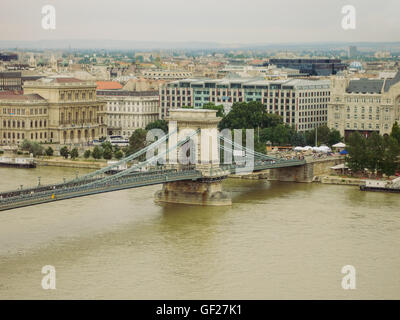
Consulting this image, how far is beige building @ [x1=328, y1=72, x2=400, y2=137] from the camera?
4772 cm

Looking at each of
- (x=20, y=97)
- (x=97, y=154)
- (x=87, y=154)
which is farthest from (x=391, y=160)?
(x=20, y=97)

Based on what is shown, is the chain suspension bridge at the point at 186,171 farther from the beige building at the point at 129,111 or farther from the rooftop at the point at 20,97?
the beige building at the point at 129,111

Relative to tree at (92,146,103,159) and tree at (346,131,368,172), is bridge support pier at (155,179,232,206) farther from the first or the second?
tree at (92,146,103,159)

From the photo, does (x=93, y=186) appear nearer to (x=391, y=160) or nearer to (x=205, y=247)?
(x=205, y=247)

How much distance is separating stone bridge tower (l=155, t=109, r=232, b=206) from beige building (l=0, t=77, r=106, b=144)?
694 inches

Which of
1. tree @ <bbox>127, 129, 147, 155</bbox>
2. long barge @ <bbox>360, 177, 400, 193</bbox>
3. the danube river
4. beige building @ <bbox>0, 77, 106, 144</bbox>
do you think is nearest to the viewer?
the danube river

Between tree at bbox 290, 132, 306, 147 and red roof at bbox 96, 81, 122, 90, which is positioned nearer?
tree at bbox 290, 132, 306, 147

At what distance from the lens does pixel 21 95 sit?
51.3m

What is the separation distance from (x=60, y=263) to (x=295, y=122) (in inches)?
1116

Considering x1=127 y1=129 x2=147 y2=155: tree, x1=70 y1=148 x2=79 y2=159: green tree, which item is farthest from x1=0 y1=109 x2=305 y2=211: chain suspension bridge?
x1=127 y1=129 x2=147 y2=155: tree

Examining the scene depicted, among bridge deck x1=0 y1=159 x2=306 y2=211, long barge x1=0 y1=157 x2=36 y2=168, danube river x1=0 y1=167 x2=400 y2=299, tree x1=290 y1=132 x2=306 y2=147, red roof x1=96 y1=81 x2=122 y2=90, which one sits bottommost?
long barge x1=0 y1=157 x2=36 y2=168

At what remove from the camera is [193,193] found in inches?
1288

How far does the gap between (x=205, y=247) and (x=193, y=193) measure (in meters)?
7.01

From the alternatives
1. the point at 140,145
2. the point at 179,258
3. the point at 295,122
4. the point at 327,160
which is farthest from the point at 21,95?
the point at 179,258
